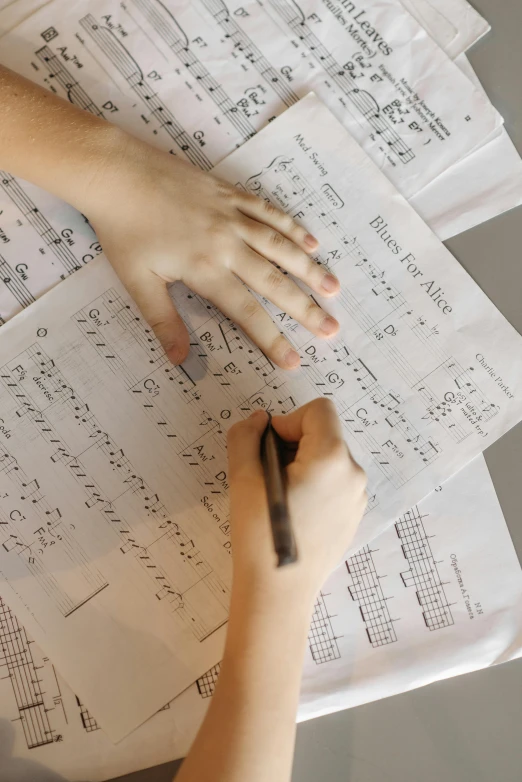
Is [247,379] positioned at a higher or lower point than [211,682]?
higher

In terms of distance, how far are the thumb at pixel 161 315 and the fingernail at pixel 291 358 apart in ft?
0.28

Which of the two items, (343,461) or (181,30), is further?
(181,30)

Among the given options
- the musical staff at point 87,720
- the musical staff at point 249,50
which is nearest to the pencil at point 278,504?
the musical staff at point 87,720

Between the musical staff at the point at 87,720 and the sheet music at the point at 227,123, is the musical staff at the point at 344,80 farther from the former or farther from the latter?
the musical staff at the point at 87,720

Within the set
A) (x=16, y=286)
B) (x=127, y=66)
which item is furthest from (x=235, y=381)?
(x=127, y=66)

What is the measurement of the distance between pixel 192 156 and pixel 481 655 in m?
0.51

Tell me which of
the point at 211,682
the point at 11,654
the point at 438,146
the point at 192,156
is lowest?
the point at 211,682

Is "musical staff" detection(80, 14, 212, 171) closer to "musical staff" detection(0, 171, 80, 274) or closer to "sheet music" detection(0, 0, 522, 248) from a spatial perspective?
"sheet music" detection(0, 0, 522, 248)

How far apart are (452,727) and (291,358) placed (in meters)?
0.35

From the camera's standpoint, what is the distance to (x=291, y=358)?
50 cm

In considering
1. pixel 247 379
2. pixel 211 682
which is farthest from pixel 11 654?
pixel 247 379

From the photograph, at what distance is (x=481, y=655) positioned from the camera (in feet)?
1.65

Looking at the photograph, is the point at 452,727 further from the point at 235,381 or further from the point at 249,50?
the point at 249,50

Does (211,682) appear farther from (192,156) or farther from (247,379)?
(192,156)
